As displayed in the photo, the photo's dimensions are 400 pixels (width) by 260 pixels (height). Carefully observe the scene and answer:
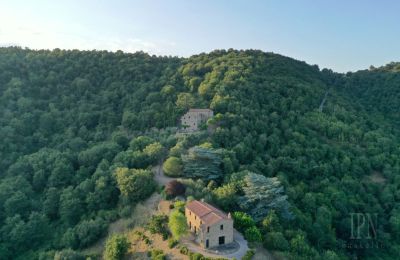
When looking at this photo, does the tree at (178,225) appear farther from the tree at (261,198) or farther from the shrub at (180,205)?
the tree at (261,198)

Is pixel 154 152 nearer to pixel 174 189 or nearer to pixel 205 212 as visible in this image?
pixel 174 189

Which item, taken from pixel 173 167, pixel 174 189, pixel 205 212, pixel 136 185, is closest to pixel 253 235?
pixel 205 212

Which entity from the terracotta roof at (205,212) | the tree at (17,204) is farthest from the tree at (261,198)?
the tree at (17,204)

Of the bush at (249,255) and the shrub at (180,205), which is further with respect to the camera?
the shrub at (180,205)

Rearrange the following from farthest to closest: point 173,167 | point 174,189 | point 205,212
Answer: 1. point 173,167
2. point 174,189
3. point 205,212

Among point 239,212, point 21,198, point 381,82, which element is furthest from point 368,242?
point 381,82
